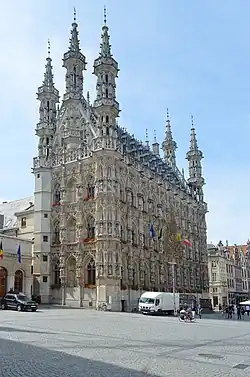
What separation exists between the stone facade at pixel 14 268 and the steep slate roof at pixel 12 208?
41.3 ft

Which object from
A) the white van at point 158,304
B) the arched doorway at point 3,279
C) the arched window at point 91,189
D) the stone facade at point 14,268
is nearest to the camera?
the white van at point 158,304

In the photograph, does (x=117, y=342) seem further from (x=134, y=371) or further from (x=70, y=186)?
(x=70, y=186)

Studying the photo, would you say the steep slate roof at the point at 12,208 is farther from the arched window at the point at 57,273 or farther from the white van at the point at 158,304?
the white van at the point at 158,304

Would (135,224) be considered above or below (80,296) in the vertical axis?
above

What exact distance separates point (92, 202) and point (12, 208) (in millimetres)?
20920

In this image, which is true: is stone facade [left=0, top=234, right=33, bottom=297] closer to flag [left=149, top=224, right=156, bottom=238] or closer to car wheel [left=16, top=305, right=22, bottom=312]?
car wheel [left=16, top=305, right=22, bottom=312]

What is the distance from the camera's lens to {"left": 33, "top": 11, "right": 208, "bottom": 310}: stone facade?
54.0 m

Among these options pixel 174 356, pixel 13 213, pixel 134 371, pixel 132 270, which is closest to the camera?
pixel 134 371

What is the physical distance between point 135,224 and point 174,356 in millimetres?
46722

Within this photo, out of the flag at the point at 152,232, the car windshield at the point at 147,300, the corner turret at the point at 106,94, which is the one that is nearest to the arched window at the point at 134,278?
the flag at the point at 152,232

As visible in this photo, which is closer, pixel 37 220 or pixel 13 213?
pixel 37 220

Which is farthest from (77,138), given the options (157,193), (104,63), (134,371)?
(134,371)

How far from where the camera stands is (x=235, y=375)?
38.5 feet

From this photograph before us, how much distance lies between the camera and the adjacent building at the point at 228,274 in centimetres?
10819
